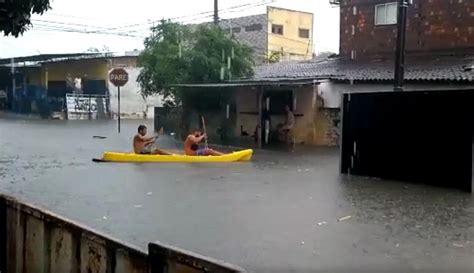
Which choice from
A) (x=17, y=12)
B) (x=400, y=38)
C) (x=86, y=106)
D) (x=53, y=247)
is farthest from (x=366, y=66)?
(x=86, y=106)

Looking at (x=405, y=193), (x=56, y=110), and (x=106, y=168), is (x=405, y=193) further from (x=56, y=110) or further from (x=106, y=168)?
(x=56, y=110)

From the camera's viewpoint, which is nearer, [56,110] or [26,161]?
[26,161]

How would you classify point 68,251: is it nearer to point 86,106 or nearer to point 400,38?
point 400,38

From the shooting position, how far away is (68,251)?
15.2 ft

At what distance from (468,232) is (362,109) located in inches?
252

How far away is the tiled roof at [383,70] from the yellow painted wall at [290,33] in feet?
66.0

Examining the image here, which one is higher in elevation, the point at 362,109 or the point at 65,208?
the point at 362,109

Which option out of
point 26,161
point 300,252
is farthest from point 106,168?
point 300,252

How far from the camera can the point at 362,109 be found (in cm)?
1437

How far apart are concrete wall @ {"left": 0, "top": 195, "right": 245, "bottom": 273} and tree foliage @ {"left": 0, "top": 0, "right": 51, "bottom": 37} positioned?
392 cm

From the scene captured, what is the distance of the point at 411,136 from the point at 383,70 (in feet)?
33.1

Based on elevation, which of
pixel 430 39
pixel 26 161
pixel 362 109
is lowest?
pixel 26 161

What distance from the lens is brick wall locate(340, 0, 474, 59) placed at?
23.2m

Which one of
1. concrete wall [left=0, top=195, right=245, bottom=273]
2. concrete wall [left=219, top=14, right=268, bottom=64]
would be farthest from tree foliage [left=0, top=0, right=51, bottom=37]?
concrete wall [left=219, top=14, right=268, bottom=64]
